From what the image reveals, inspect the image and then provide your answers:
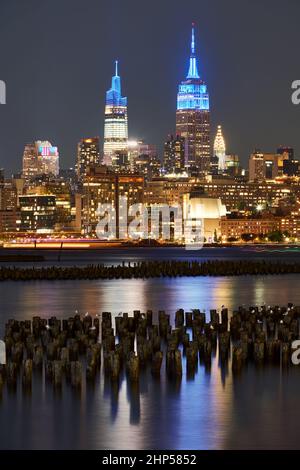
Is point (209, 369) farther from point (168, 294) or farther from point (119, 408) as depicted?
point (168, 294)

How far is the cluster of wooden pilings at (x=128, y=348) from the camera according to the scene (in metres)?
24.2

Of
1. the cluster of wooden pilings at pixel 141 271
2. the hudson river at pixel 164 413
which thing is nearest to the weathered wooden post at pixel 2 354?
the hudson river at pixel 164 413

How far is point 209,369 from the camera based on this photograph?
25953 mm

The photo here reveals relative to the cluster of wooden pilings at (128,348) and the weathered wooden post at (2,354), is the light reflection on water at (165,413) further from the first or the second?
the weathered wooden post at (2,354)

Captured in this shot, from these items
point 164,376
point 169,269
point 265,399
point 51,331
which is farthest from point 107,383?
point 169,269

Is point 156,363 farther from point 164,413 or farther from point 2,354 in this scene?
point 2,354

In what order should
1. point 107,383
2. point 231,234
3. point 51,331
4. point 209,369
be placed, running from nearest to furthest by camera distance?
point 107,383 < point 209,369 < point 51,331 < point 231,234

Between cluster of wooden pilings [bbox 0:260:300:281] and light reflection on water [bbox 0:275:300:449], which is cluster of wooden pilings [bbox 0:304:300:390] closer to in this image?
light reflection on water [bbox 0:275:300:449]

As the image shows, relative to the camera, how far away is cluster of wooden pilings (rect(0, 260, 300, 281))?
63844mm

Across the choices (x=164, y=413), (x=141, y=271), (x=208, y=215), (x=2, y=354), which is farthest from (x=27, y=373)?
(x=208, y=215)

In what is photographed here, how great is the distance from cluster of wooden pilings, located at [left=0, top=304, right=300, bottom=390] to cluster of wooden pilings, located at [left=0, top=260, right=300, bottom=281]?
1232 inches

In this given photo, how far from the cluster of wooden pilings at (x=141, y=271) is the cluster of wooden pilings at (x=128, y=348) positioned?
31.3m

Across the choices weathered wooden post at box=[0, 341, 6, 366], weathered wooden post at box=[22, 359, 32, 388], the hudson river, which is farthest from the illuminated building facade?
weathered wooden post at box=[22, 359, 32, 388]
